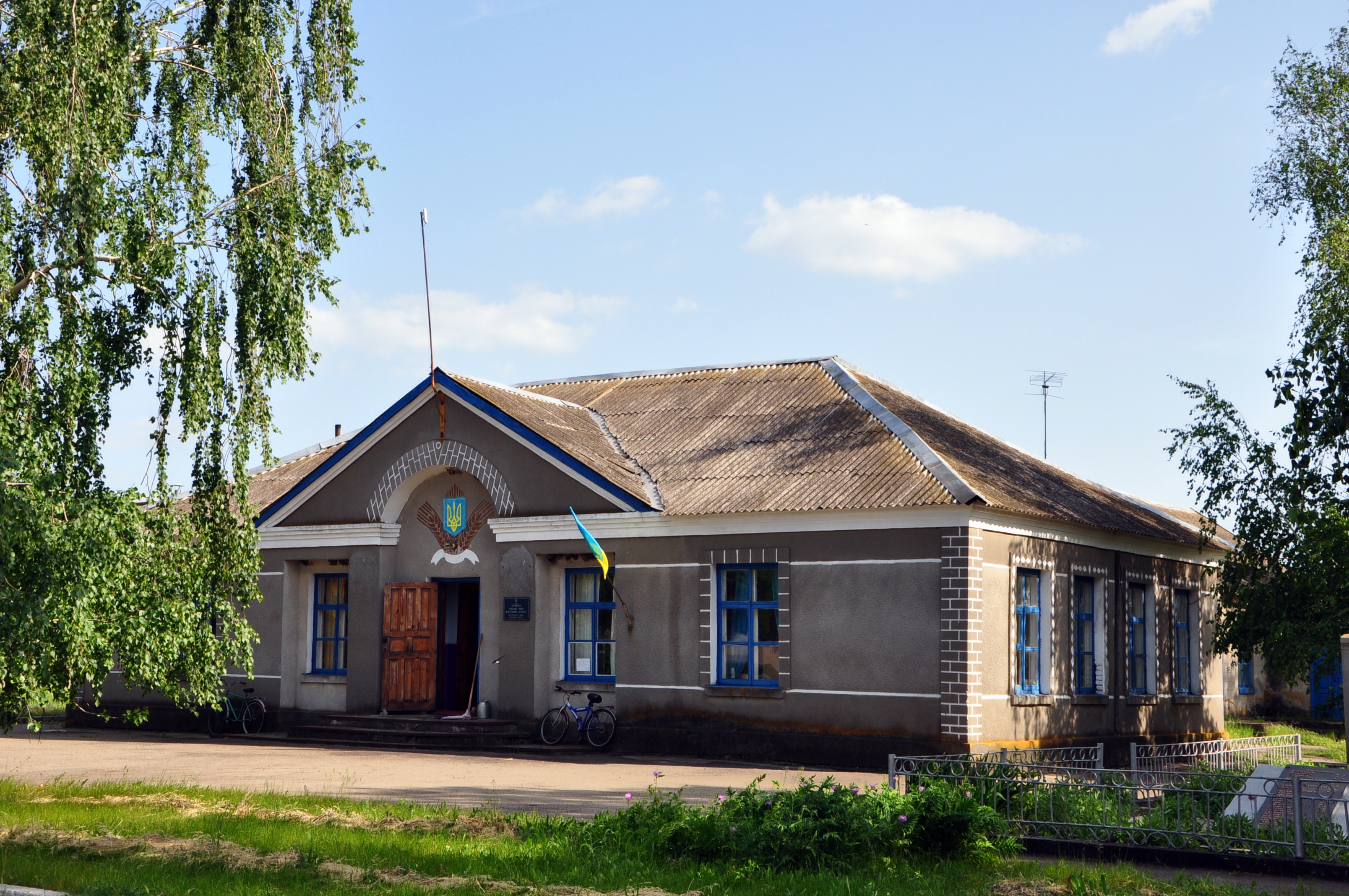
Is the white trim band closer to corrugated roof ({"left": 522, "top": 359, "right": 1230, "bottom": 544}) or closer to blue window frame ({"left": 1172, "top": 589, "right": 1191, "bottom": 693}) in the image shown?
corrugated roof ({"left": 522, "top": 359, "right": 1230, "bottom": 544})

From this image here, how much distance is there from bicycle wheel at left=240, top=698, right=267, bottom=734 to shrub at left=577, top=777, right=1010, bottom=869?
47.3 ft

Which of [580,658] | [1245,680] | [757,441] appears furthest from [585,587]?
[1245,680]

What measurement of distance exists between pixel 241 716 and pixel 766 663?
965 cm

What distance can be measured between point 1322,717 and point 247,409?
2626 centimetres

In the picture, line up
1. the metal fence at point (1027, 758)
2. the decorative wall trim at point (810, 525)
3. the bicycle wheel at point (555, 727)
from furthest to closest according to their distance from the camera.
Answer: the bicycle wheel at point (555, 727)
the decorative wall trim at point (810, 525)
the metal fence at point (1027, 758)

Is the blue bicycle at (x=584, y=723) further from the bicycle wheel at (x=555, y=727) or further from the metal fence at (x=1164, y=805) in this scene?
the metal fence at (x=1164, y=805)

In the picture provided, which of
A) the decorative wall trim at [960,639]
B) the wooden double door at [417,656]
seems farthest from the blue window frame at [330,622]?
the decorative wall trim at [960,639]

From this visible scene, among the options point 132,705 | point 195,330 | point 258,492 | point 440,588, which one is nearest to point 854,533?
point 440,588

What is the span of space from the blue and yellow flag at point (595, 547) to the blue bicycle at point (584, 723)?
6.34 feet

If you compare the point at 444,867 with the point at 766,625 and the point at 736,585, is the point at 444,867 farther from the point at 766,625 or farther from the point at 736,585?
the point at 736,585

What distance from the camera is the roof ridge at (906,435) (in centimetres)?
1795

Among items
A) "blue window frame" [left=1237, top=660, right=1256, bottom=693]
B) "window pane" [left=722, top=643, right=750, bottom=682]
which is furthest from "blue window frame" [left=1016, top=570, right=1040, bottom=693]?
"blue window frame" [left=1237, top=660, right=1256, bottom=693]

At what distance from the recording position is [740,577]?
65.7 feet

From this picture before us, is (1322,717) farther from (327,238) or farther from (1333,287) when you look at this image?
(327,238)
